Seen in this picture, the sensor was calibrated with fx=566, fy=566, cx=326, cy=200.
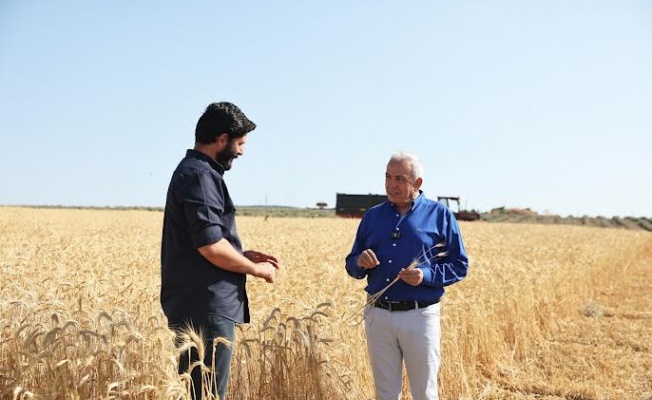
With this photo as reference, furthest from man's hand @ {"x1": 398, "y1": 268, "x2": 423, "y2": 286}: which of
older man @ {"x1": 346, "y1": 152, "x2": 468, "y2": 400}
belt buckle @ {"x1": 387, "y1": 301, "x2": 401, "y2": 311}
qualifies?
belt buckle @ {"x1": 387, "y1": 301, "x2": 401, "y2": 311}

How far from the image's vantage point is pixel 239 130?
125 inches

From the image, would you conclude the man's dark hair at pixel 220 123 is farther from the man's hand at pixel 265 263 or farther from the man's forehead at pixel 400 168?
the man's forehead at pixel 400 168

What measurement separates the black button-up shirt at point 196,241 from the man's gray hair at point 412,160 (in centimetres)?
108

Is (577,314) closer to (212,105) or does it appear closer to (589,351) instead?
(589,351)

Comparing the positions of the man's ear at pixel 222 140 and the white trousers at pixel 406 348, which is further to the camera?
the white trousers at pixel 406 348

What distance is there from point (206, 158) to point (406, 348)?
1696 mm

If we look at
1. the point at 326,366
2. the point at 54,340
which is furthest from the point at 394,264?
the point at 54,340

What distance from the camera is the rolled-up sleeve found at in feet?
9.61

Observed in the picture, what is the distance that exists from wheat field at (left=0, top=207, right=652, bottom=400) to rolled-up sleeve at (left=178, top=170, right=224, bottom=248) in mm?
537

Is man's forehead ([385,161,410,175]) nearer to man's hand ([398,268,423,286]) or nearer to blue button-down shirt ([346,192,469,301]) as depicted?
blue button-down shirt ([346,192,469,301])

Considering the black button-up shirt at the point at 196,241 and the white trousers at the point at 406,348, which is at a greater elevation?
the black button-up shirt at the point at 196,241

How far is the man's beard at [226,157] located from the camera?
3.21 metres

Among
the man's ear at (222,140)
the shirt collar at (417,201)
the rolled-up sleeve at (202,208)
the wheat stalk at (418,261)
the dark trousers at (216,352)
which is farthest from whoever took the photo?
the shirt collar at (417,201)

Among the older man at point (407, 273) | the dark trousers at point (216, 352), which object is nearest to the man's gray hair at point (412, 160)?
the older man at point (407, 273)
